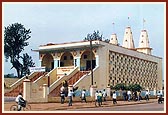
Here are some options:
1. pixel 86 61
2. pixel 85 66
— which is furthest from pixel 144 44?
pixel 85 66

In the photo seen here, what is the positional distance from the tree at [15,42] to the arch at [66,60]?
5872 mm

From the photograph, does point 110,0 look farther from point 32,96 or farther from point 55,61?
point 55,61

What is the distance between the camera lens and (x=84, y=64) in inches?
1542

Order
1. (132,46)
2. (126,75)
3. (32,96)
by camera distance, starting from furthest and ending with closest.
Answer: (132,46) < (126,75) < (32,96)

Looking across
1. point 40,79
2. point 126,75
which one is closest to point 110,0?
point 40,79

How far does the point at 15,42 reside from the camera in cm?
4394

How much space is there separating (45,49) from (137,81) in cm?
1165

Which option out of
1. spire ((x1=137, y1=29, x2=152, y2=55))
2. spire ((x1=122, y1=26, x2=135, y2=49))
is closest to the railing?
spire ((x1=122, y1=26, x2=135, y2=49))

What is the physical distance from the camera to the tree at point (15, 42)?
43.2 meters

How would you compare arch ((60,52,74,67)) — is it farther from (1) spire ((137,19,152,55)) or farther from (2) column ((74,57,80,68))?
(1) spire ((137,19,152,55))

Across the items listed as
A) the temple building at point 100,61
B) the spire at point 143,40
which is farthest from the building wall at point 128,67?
the spire at point 143,40

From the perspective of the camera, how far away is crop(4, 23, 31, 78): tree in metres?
43.2

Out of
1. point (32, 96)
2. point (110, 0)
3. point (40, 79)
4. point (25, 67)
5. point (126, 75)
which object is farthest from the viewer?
point (25, 67)

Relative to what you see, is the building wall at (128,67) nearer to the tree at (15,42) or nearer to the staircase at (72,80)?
the staircase at (72,80)
